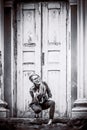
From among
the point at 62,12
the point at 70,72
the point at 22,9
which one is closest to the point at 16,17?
the point at 22,9

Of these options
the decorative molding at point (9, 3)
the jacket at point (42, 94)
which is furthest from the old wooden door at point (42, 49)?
the jacket at point (42, 94)

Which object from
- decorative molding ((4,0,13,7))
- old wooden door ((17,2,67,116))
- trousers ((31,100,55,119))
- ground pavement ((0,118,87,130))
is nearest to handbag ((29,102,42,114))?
trousers ((31,100,55,119))

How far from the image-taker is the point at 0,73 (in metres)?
11.9

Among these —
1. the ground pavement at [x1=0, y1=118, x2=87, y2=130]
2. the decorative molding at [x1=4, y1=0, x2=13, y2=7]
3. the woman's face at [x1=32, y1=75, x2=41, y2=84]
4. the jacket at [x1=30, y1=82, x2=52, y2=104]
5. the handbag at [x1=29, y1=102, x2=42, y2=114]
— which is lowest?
the ground pavement at [x1=0, y1=118, x2=87, y2=130]

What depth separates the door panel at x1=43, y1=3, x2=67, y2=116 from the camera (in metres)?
12.0

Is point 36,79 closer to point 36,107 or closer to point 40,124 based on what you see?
point 36,107

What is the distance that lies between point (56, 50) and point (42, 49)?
325 mm

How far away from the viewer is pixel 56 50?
12.1 meters

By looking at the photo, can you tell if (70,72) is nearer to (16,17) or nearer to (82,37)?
(82,37)

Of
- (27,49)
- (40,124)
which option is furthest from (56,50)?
(40,124)

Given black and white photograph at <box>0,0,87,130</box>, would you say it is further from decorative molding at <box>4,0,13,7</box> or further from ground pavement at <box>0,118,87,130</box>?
ground pavement at <box>0,118,87,130</box>

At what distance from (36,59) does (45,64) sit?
0.24 metres

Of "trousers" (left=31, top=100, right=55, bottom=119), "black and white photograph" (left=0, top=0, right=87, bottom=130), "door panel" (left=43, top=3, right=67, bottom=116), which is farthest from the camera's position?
"door panel" (left=43, top=3, right=67, bottom=116)

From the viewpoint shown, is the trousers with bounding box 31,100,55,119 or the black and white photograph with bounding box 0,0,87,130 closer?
the trousers with bounding box 31,100,55,119
